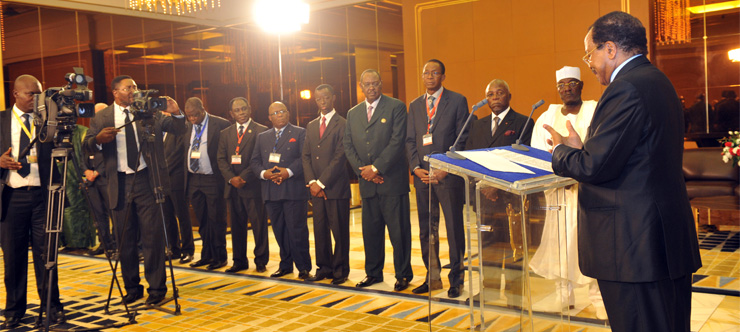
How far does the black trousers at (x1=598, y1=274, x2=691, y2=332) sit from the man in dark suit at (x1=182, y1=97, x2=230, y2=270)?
4.97 metres

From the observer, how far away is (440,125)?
5055mm

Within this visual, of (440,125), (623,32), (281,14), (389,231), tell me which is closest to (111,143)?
(389,231)

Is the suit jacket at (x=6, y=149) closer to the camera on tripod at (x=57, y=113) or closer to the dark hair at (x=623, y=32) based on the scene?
the camera on tripod at (x=57, y=113)

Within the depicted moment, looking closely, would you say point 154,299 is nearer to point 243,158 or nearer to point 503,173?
point 243,158

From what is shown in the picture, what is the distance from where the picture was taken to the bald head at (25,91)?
4.55 meters

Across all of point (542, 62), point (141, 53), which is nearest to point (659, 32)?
point (542, 62)

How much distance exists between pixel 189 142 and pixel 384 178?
8.73 feet

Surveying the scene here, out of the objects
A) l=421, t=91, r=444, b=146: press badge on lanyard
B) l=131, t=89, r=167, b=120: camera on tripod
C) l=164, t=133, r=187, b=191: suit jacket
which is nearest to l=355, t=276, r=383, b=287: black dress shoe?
l=421, t=91, r=444, b=146: press badge on lanyard

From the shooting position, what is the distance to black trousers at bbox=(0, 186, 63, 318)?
4.57 meters

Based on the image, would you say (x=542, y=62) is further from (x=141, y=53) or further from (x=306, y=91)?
(x=141, y=53)

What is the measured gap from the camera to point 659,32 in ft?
30.7

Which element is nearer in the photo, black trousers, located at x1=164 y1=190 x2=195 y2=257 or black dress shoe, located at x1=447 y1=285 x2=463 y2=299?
black dress shoe, located at x1=447 y1=285 x2=463 y2=299

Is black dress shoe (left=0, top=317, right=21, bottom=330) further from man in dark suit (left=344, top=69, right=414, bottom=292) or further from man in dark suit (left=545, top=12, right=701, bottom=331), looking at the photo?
man in dark suit (left=545, top=12, right=701, bottom=331)

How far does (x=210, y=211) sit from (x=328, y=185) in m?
1.70
